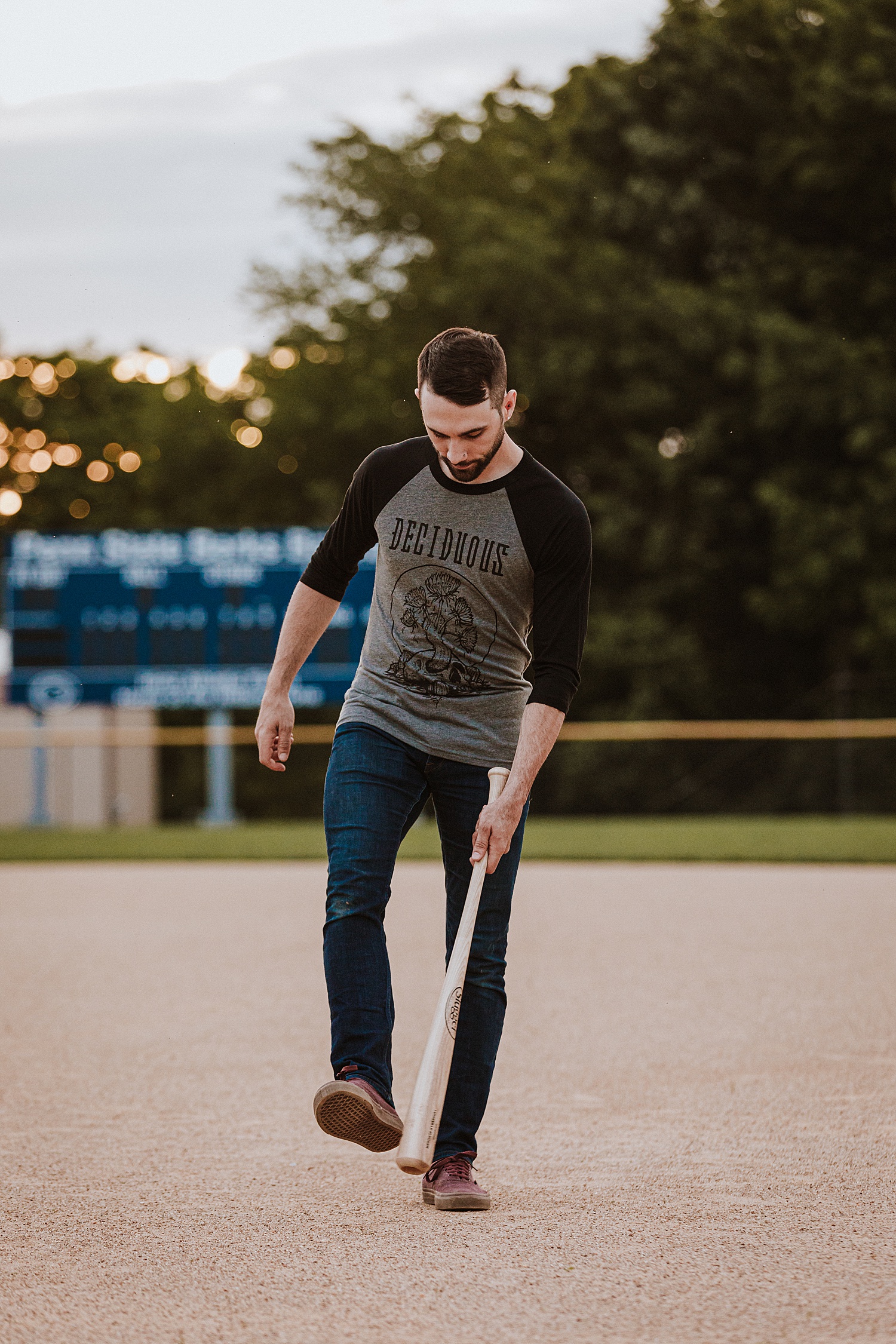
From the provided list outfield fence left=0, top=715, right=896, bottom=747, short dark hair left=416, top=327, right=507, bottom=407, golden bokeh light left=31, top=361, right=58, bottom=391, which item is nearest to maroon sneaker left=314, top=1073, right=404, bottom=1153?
short dark hair left=416, top=327, right=507, bottom=407

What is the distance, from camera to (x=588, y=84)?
101 ft

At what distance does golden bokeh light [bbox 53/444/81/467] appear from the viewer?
1462 inches

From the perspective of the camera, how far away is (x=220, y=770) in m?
22.6

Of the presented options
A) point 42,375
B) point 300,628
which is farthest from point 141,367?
point 300,628

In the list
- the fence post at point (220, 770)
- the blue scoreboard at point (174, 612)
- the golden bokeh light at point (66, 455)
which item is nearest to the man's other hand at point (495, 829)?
the blue scoreboard at point (174, 612)

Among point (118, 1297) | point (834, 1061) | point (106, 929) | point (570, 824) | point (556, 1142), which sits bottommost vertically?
point (570, 824)

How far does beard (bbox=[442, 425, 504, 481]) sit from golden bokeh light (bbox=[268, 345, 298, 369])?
34352mm

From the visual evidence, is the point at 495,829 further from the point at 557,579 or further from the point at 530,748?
the point at 557,579

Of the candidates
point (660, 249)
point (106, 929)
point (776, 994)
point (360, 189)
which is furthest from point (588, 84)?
point (776, 994)

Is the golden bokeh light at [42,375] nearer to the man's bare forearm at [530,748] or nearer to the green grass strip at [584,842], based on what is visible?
the green grass strip at [584,842]

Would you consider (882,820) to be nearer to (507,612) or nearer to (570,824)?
(570,824)

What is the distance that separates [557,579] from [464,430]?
39 cm

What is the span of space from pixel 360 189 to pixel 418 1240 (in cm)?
3302

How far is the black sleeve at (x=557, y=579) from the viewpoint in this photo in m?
3.66
